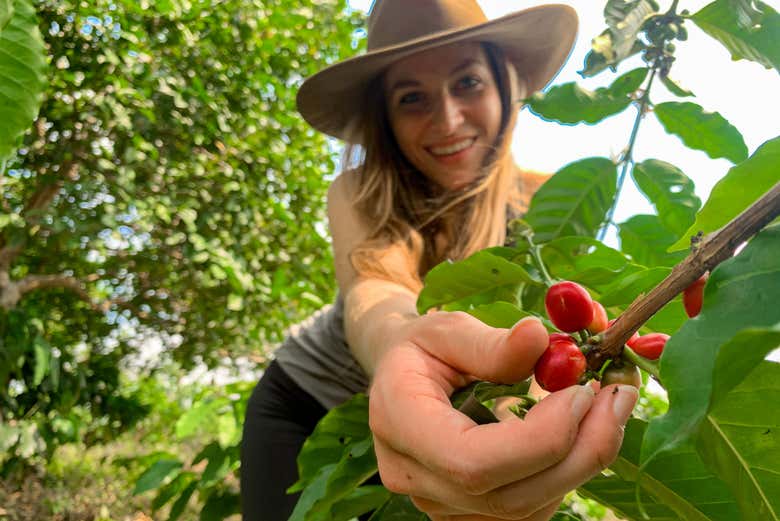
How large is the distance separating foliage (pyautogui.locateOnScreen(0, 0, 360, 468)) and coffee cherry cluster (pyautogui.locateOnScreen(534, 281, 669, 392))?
265cm

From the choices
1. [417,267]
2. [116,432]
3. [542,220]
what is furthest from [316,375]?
[116,432]

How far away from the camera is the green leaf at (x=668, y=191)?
3.30 feet

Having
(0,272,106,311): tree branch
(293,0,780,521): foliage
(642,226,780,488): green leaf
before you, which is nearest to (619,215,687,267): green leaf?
(293,0,780,521): foliage

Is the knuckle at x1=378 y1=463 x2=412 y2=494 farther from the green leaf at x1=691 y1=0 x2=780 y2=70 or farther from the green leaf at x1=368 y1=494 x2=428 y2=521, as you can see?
the green leaf at x1=691 y1=0 x2=780 y2=70

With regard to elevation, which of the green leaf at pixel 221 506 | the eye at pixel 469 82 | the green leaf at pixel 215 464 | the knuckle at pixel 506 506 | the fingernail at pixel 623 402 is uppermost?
the eye at pixel 469 82

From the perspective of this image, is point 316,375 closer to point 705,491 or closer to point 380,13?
point 380,13

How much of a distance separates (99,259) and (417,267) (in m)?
4.11

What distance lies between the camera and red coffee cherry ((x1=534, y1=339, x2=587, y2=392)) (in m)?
0.49

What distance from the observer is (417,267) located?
5.08ft

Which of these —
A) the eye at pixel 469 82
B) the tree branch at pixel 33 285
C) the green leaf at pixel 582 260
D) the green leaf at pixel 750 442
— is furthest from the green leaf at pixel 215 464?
the tree branch at pixel 33 285

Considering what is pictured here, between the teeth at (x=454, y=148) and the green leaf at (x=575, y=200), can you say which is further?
the teeth at (x=454, y=148)

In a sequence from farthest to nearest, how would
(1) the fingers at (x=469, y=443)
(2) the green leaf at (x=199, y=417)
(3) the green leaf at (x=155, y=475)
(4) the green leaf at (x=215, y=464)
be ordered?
(2) the green leaf at (x=199, y=417) → (3) the green leaf at (x=155, y=475) → (4) the green leaf at (x=215, y=464) → (1) the fingers at (x=469, y=443)

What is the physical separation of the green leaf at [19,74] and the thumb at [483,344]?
1.63ft

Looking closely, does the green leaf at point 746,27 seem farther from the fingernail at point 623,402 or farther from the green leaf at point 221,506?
the green leaf at point 221,506
